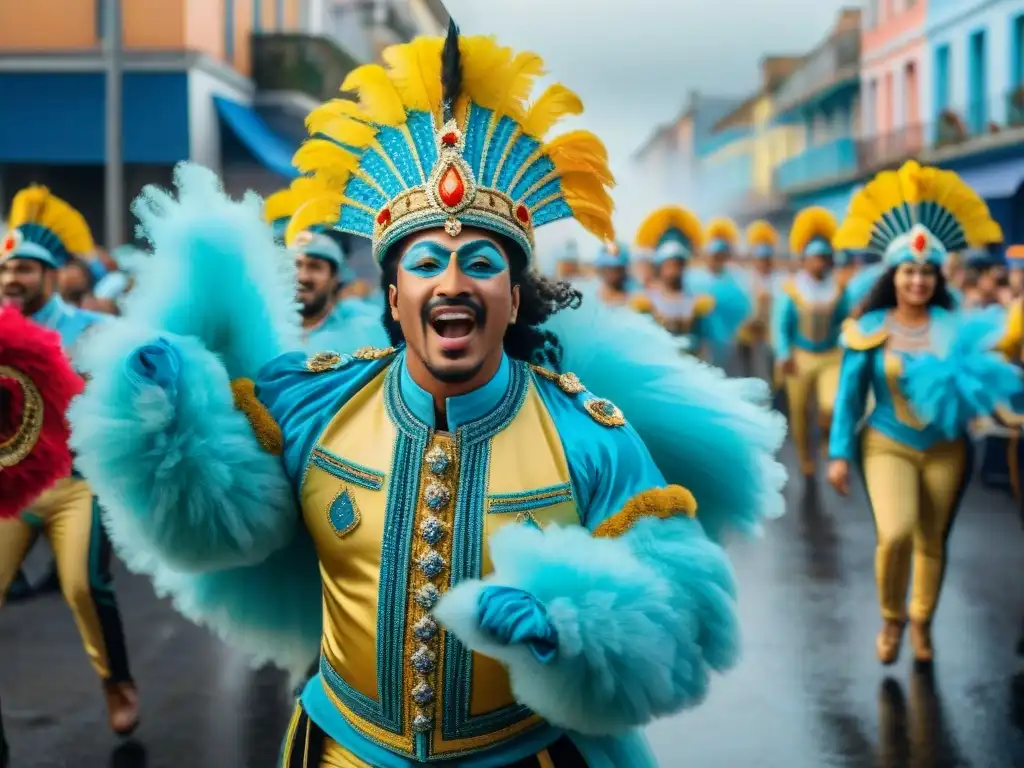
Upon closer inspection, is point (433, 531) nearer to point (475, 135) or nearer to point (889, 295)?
point (475, 135)

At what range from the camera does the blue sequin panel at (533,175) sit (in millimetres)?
3227

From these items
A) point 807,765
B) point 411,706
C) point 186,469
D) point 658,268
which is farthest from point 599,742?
point 658,268

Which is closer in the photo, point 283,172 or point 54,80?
point 54,80

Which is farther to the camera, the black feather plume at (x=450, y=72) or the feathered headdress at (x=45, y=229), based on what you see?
the feathered headdress at (x=45, y=229)

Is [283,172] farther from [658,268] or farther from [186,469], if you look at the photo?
[186,469]

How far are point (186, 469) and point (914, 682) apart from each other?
460 centimetres

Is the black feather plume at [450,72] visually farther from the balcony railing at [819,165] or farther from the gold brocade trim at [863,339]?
the balcony railing at [819,165]

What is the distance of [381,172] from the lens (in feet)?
10.7

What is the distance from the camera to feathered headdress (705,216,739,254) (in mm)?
18438

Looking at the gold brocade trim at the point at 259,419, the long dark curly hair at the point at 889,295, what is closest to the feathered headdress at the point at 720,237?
the long dark curly hair at the point at 889,295

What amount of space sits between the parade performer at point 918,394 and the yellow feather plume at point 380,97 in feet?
13.7

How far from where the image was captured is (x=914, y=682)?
6746mm

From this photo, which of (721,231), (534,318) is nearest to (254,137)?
(721,231)

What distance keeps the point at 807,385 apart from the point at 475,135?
1009 cm
